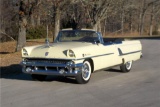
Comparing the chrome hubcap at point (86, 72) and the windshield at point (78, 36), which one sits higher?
the windshield at point (78, 36)

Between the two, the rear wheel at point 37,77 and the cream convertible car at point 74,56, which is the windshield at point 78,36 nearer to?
the cream convertible car at point 74,56

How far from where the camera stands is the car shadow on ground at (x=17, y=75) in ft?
35.1

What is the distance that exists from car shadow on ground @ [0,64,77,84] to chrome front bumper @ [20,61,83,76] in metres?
0.67

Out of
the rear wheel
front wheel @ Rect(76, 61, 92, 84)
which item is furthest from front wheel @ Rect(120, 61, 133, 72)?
the rear wheel

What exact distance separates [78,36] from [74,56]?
6.29 feet

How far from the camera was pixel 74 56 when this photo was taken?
9.55m

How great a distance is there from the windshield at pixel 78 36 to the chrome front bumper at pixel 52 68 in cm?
167

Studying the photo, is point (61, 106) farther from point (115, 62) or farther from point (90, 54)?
point (115, 62)

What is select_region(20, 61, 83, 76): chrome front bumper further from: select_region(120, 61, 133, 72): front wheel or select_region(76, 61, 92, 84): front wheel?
select_region(120, 61, 133, 72): front wheel

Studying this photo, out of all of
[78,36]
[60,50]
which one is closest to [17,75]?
[78,36]

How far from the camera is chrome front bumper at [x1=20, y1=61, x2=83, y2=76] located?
31.4 feet

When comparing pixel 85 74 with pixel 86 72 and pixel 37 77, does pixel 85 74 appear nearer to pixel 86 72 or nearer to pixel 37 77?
pixel 86 72

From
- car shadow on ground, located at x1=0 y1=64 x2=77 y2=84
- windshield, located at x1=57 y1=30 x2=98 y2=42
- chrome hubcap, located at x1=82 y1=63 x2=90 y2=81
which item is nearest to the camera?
chrome hubcap, located at x1=82 y1=63 x2=90 y2=81

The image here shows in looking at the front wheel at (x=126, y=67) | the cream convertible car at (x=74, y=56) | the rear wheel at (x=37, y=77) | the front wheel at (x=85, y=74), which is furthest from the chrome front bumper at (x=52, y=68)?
the front wheel at (x=126, y=67)
